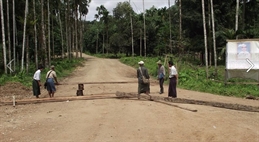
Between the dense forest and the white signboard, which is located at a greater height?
the dense forest

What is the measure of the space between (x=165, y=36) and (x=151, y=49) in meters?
9.31

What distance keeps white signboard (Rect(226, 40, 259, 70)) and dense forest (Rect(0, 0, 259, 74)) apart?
3402 millimetres

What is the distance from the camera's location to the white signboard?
50.1ft

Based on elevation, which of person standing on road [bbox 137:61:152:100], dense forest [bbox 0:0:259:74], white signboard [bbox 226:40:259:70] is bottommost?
person standing on road [bbox 137:61:152:100]

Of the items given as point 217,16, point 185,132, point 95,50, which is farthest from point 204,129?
→ point 95,50

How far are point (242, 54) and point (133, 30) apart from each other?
36.2 meters

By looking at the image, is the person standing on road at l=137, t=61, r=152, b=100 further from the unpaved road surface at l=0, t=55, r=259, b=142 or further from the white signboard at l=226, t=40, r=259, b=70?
the white signboard at l=226, t=40, r=259, b=70

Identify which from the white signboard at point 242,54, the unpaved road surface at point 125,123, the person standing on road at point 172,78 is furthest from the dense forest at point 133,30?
the unpaved road surface at point 125,123

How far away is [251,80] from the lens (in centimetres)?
1588

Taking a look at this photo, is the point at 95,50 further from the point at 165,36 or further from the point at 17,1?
the point at 17,1

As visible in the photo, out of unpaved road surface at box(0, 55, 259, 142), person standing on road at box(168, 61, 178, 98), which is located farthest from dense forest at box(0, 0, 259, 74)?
unpaved road surface at box(0, 55, 259, 142)

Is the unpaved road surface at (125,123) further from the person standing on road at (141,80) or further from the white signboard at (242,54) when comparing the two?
the white signboard at (242,54)

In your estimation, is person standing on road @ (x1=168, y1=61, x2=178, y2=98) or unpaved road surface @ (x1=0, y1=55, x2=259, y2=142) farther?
person standing on road @ (x1=168, y1=61, x2=178, y2=98)

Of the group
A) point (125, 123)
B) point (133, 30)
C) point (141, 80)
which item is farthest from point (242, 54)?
point (133, 30)
